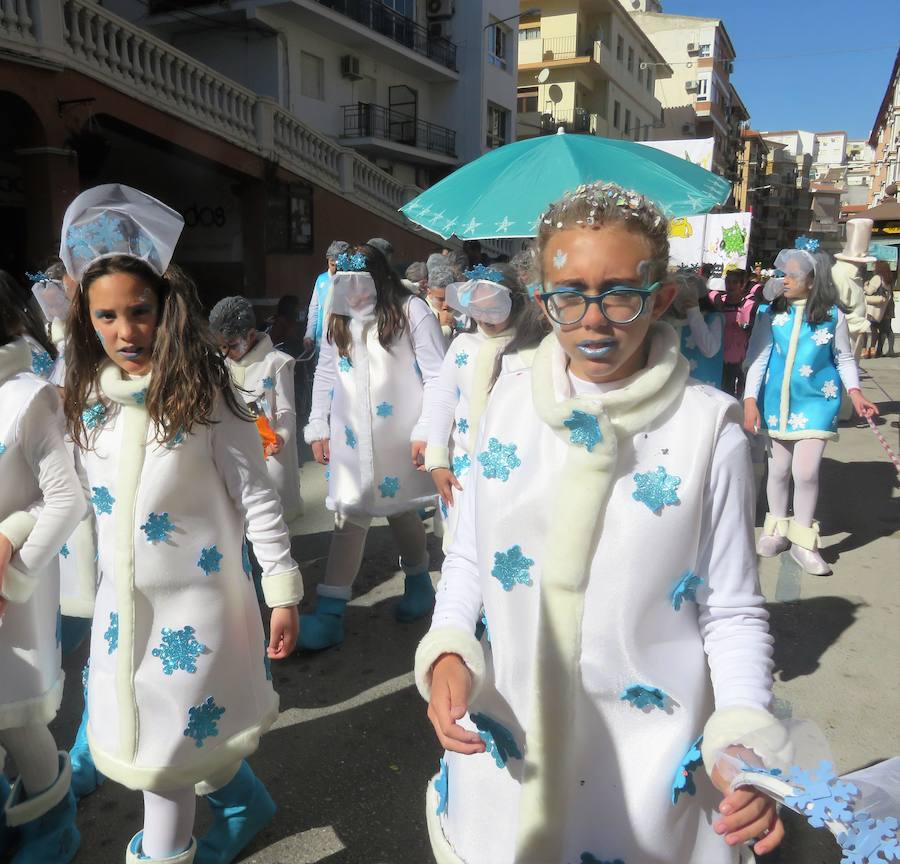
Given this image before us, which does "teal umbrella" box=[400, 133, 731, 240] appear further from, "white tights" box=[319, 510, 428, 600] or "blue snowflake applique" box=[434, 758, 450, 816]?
"blue snowflake applique" box=[434, 758, 450, 816]

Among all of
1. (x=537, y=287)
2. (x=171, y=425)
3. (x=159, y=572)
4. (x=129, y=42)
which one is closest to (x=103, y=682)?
(x=159, y=572)

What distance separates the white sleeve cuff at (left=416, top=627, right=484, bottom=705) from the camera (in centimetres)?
148

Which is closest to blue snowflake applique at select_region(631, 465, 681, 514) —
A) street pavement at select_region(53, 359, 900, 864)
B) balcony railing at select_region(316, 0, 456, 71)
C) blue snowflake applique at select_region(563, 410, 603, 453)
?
blue snowflake applique at select_region(563, 410, 603, 453)

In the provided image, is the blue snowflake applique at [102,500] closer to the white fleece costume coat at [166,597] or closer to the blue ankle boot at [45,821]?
the white fleece costume coat at [166,597]

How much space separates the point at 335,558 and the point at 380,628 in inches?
19.2

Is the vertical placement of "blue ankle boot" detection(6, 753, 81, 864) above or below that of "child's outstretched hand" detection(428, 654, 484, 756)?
below

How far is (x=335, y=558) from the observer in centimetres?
407

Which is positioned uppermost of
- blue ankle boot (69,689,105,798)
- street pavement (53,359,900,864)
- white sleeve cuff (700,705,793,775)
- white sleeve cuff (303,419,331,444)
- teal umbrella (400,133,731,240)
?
teal umbrella (400,133,731,240)

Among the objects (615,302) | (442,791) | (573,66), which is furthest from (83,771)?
(573,66)

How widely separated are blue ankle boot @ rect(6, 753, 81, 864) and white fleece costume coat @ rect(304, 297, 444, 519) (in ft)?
6.19

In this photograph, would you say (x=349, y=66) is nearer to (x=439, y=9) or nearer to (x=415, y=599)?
(x=439, y=9)

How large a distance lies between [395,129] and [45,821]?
82.0 ft

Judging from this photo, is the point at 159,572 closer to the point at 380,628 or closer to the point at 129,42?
the point at 380,628

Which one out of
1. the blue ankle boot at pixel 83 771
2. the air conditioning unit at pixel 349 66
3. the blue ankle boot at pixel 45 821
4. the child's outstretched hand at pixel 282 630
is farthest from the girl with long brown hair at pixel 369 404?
the air conditioning unit at pixel 349 66
